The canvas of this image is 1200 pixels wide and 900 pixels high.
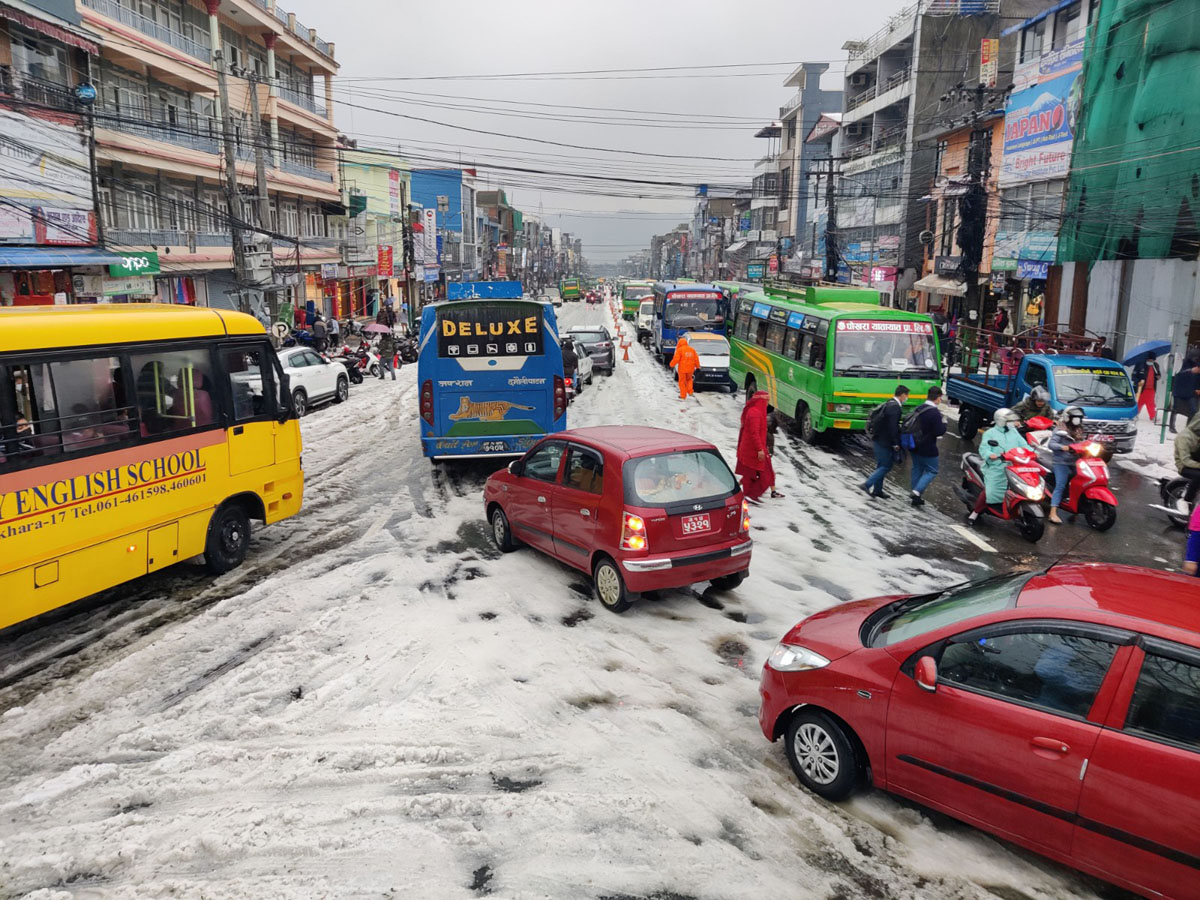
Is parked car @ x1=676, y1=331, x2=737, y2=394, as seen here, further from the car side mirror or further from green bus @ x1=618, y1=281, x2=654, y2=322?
green bus @ x1=618, y1=281, x2=654, y2=322

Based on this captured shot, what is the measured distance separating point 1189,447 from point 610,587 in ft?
26.6

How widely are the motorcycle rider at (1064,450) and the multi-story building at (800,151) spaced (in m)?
69.0

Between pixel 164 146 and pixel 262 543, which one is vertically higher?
pixel 164 146

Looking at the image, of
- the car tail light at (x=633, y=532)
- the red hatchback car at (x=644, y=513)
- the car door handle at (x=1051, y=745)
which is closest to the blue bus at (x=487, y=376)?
the red hatchback car at (x=644, y=513)

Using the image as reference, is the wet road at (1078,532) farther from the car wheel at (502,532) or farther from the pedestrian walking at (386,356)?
the pedestrian walking at (386,356)

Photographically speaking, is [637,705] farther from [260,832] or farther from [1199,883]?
[1199,883]

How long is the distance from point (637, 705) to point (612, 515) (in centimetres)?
209

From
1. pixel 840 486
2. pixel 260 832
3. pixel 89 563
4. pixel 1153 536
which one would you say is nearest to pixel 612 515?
pixel 260 832

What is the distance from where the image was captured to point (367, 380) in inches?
1131

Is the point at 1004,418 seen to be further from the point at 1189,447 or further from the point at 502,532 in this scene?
the point at 502,532

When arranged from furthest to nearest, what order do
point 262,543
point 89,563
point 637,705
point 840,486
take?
1. point 840,486
2. point 262,543
3. point 89,563
4. point 637,705

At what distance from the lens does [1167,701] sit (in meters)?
3.96

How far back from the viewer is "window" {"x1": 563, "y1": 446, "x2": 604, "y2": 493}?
27.4ft

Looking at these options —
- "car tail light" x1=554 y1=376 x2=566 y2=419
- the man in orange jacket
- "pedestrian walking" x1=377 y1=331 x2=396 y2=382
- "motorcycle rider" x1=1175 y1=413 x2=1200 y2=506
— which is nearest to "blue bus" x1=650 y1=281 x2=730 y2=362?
the man in orange jacket
